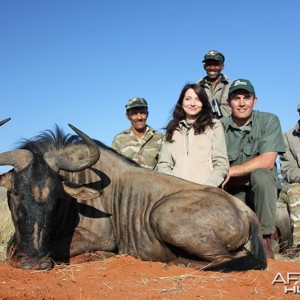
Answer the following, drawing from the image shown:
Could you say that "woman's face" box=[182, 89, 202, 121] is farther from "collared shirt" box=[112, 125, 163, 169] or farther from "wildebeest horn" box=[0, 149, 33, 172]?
"wildebeest horn" box=[0, 149, 33, 172]

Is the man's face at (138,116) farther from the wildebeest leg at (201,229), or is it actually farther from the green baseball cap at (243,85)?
the wildebeest leg at (201,229)

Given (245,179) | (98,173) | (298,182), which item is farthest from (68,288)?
(298,182)

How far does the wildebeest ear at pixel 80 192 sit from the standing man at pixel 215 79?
12.9 ft

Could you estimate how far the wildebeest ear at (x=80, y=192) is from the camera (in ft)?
17.4

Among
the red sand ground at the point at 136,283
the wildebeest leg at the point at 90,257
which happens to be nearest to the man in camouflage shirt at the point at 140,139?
the wildebeest leg at the point at 90,257

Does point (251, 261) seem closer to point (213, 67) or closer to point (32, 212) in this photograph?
point (32, 212)

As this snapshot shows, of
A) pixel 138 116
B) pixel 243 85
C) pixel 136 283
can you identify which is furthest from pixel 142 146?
pixel 136 283

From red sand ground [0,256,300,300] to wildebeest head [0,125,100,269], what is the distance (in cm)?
20

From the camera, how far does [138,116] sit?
8180mm

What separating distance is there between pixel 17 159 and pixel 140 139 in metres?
3.58

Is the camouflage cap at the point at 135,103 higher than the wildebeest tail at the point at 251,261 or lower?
higher

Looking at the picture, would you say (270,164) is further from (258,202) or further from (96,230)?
(96,230)

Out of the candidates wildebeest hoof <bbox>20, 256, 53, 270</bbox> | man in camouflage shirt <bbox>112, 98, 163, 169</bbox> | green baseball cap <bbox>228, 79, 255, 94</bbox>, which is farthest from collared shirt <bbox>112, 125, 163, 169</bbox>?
wildebeest hoof <bbox>20, 256, 53, 270</bbox>

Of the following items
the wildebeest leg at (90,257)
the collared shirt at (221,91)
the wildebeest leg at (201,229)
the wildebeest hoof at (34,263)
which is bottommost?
the wildebeest leg at (90,257)
